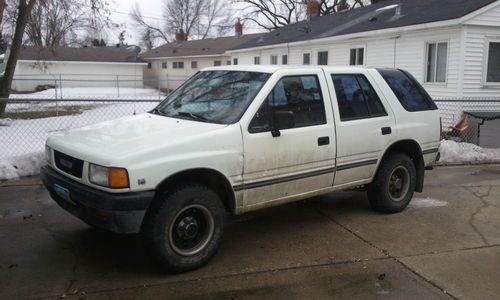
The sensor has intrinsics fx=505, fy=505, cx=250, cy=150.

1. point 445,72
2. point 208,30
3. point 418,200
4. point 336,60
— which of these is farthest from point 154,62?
point 418,200

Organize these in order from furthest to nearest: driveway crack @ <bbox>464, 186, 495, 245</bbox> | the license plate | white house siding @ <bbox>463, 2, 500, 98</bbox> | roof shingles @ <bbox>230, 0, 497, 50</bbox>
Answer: roof shingles @ <bbox>230, 0, 497, 50</bbox>
white house siding @ <bbox>463, 2, 500, 98</bbox>
driveway crack @ <bbox>464, 186, 495, 245</bbox>
the license plate

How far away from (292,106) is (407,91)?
1.97m

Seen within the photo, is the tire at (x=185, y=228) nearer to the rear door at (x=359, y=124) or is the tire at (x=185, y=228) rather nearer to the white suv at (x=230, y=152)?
the white suv at (x=230, y=152)

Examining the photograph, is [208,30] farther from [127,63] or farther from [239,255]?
[239,255]

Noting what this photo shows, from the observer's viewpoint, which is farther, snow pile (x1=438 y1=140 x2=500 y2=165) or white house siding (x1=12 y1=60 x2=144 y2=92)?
white house siding (x1=12 y1=60 x2=144 y2=92)

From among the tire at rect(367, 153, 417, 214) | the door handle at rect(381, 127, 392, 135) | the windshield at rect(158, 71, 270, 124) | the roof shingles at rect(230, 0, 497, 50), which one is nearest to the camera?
the windshield at rect(158, 71, 270, 124)

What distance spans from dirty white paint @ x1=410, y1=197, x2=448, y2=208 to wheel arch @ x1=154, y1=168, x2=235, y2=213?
10.2 ft

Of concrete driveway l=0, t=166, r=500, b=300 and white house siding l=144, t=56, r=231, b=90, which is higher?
white house siding l=144, t=56, r=231, b=90

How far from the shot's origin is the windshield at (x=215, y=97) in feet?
15.5

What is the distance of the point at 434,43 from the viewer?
14.9 meters

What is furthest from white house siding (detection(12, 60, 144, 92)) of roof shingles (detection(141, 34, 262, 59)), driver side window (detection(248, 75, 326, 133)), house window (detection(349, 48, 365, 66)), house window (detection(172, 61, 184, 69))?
driver side window (detection(248, 75, 326, 133))

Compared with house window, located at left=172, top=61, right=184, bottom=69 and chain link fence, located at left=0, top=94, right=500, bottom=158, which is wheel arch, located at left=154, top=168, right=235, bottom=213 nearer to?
chain link fence, located at left=0, top=94, right=500, bottom=158

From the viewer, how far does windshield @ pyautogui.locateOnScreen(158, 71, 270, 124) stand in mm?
4736

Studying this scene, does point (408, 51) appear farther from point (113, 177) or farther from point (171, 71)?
point (171, 71)
